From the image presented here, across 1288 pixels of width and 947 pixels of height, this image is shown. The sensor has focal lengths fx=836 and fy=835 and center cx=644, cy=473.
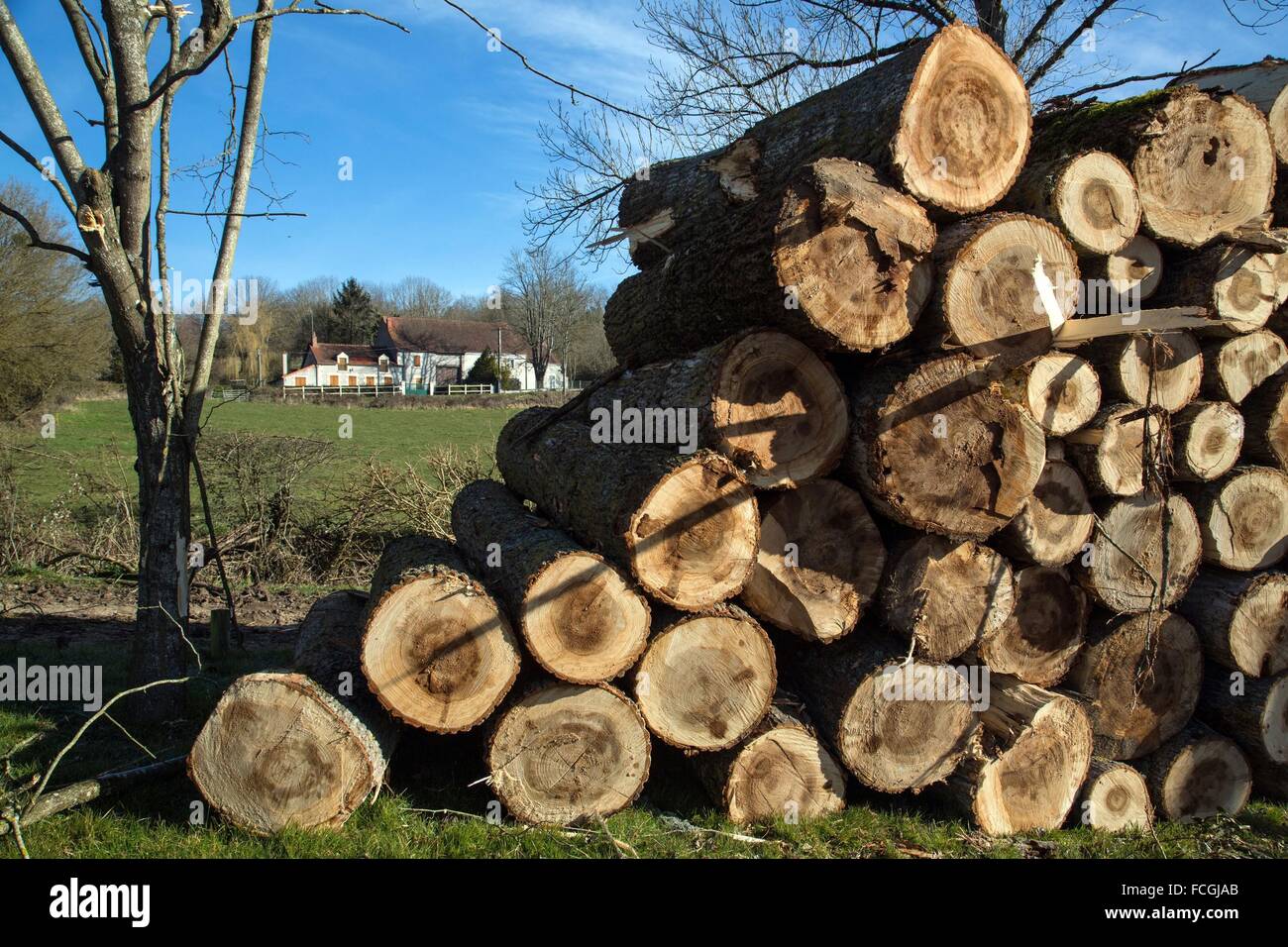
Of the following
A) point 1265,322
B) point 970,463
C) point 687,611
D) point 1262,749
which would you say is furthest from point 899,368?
point 1262,749

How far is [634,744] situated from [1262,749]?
11.5 feet

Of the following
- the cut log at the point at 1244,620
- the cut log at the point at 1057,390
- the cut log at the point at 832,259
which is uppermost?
the cut log at the point at 832,259

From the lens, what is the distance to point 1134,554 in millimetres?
4371

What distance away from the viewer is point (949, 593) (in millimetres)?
3934

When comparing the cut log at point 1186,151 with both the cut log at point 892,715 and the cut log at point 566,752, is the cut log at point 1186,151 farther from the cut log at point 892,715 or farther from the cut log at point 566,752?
the cut log at point 566,752

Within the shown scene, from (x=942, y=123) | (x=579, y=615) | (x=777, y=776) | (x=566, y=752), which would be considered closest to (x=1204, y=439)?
(x=942, y=123)

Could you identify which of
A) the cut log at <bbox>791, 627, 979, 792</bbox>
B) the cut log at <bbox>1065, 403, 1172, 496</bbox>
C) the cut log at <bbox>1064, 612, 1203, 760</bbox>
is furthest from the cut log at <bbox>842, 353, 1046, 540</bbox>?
the cut log at <bbox>1064, 612, 1203, 760</bbox>

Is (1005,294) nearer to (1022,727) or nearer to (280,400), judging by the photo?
(1022,727)

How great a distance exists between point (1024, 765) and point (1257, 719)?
158cm

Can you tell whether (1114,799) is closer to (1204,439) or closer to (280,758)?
(1204,439)

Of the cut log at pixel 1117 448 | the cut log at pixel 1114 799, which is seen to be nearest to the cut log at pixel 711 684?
the cut log at pixel 1114 799

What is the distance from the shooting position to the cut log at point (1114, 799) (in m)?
4.16

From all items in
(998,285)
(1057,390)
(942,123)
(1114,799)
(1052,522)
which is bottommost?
(1114,799)

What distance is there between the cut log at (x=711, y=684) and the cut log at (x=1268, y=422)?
10.4ft
